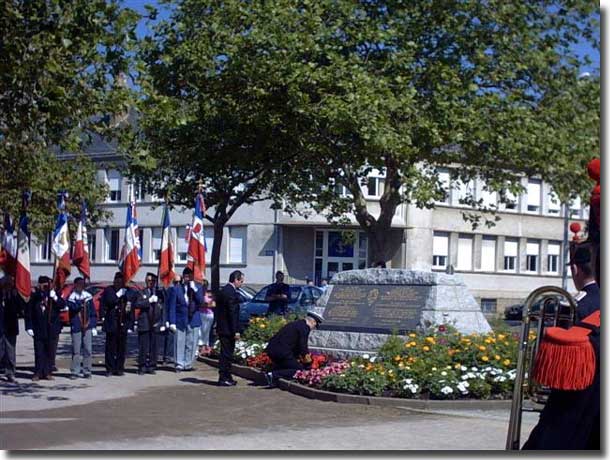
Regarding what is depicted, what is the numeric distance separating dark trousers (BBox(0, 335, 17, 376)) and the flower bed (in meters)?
4.63

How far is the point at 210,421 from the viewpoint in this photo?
494 inches

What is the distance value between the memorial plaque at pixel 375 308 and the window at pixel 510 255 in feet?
124

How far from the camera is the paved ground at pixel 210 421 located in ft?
35.2

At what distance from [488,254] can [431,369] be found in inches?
1611

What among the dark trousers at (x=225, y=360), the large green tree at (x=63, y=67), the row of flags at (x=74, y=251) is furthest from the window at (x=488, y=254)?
the large green tree at (x=63, y=67)

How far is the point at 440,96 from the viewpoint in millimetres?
19438

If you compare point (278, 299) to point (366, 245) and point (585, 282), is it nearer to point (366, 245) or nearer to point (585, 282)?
point (585, 282)

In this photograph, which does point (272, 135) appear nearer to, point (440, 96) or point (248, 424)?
point (440, 96)

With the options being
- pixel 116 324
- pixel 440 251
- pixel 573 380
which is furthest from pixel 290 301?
pixel 440 251

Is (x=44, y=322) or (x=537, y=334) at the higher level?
(x=537, y=334)

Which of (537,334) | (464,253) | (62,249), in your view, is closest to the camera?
(537,334)

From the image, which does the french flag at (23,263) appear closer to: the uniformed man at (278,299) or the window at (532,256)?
the uniformed man at (278,299)

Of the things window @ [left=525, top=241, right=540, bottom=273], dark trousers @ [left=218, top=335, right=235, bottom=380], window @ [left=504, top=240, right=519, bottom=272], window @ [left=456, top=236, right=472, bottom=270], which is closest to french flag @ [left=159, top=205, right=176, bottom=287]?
dark trousers @ [left=218, top=335, right=235, bottom=380]

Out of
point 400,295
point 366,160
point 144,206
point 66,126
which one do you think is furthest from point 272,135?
point 144,206
